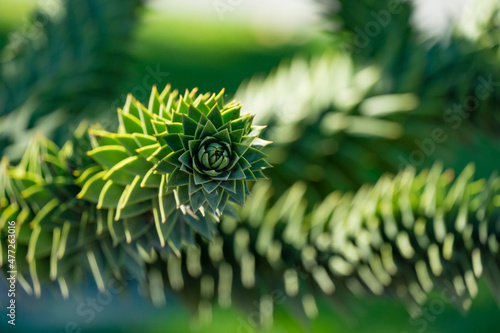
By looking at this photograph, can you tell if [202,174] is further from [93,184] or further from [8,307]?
[8,307]

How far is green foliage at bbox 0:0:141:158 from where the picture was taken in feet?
3.70

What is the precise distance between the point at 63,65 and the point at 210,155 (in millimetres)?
699

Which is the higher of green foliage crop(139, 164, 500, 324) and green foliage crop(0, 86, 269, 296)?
green foliage crop(0, 86, 269, 296)

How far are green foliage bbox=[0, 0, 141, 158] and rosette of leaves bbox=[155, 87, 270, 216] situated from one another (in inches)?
21.5

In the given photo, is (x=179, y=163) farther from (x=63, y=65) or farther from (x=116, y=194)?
(x=63, y=65)

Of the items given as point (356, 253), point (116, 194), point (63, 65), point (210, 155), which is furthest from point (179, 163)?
point (63, 65)

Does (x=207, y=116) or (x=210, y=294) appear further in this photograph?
(x=210, y=294)

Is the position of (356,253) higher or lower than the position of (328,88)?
lower

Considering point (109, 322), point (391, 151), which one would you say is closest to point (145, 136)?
point (391, 151)

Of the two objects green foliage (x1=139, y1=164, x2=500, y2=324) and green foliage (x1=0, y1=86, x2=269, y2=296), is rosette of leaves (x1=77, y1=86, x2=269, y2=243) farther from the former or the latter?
green foliage (x1=139, y1=164, x2=500, y2=324)

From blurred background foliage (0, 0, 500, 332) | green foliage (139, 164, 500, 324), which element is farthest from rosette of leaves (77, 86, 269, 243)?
blurred background foliage (0, 0, 500, 332)

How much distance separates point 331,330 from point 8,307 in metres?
1.30

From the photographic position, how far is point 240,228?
98 cm

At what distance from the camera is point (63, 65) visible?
3.82 feet
